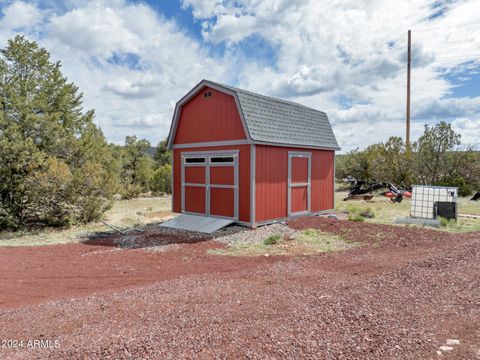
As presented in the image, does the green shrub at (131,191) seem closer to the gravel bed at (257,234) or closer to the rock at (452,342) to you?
the gravel bed at (257,234)

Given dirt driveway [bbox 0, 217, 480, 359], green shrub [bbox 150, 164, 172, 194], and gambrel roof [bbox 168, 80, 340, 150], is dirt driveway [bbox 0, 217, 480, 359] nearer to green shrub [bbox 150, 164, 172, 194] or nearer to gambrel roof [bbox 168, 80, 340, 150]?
gambrel roof [bbox 168, 80, 340, 150]

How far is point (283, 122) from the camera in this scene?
11.0m

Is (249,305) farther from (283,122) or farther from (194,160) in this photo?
(283,122)

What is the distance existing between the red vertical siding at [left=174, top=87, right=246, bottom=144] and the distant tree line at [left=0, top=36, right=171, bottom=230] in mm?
3247

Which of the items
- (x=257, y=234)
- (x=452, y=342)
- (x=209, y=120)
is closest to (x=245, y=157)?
(x=209, y=120)

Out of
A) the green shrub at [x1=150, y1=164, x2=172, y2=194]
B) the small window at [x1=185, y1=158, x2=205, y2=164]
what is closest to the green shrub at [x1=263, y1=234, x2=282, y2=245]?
the small window at [x1=185, y1=158, x2=205, y2=164]

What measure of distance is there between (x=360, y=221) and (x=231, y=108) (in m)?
5.46

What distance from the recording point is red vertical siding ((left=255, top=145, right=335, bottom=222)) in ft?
31.8

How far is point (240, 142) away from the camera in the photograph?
968 centimetres

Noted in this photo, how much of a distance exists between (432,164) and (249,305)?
61.1 feet

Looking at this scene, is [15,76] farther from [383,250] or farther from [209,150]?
[383,250]

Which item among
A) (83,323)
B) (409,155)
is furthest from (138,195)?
(83,323)

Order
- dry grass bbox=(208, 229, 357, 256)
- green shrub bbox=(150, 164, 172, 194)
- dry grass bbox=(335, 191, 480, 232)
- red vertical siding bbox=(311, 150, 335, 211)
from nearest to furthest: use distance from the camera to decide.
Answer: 1. dry grass bbox=(208, 229, 357, 256)
2. dry grass bbox=(335, 191, 480, 232)
3. red vertical siding bbox=(311, 150, 335, 211)
4. green shrub bbox=(150, 164, 172, 194)

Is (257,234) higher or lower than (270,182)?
lower
